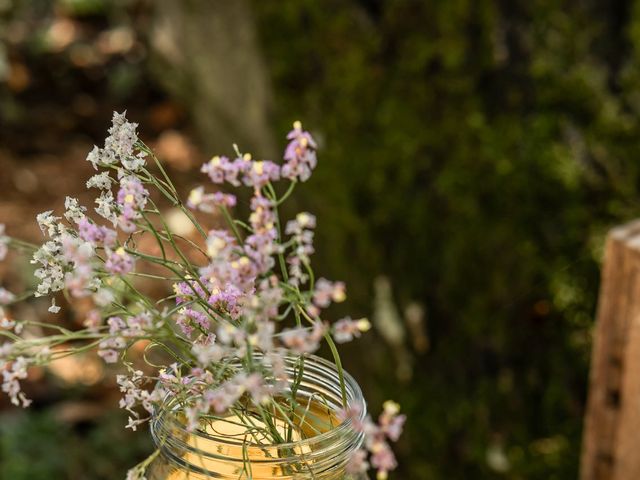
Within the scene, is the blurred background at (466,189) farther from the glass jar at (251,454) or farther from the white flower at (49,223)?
the white flower at (49,223)

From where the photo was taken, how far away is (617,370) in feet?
4.38

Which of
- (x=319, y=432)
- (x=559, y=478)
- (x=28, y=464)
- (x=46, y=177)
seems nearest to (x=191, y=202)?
(x=319, y=432)

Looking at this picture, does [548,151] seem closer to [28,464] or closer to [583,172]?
[583,172]

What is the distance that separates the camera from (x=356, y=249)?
1.93 metres

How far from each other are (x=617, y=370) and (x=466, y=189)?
0.56m

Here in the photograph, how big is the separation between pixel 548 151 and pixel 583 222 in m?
0.16

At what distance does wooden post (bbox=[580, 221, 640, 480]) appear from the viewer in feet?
4.20

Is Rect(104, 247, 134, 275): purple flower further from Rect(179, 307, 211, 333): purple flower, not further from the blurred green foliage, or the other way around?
the blurred green foliage

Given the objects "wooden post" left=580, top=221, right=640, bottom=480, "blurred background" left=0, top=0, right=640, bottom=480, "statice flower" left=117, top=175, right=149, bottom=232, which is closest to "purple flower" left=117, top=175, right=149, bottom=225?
"statice flower" left=117, top=175, right=149, bottom=232

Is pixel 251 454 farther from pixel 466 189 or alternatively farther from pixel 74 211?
pixel 466 189

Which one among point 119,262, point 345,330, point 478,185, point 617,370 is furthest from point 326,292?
point 478,185

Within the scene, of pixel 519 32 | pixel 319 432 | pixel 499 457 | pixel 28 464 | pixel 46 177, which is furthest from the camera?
pixel 46 177

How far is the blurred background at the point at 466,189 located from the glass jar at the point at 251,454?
3.86 feet

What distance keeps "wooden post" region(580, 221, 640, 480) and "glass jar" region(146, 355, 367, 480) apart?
0.77 m
